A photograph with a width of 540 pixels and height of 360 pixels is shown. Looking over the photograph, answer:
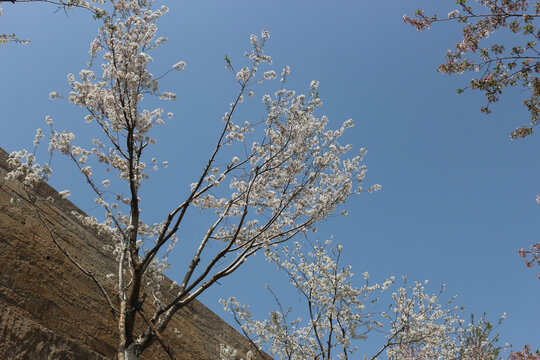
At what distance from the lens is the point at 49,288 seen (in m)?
5.08

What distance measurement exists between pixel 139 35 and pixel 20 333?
3861 millimetres

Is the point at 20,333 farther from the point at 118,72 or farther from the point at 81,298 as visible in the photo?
the point at 118,72

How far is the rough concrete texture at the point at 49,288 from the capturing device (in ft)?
14.9

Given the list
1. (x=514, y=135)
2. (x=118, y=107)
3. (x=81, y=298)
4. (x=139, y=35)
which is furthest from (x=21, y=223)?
(x=514, y=135)

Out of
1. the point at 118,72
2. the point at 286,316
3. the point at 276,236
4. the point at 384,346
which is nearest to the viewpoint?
the point at 118,72

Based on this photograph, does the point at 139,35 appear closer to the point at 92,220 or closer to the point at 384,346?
the point at 92,220

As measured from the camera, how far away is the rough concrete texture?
453cm

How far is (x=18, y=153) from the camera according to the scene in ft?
14.7

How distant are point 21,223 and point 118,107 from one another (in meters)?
1.94

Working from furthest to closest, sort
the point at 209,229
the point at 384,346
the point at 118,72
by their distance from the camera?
1. the point at 384,346
2. the point at 209,229
3. the point at 118,72

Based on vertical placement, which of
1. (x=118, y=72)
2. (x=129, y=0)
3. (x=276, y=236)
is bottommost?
(x=276, y=236)

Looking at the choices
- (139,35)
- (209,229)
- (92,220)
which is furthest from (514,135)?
(92,220)

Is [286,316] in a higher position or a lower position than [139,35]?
lower

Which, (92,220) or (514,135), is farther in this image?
(514,135)
